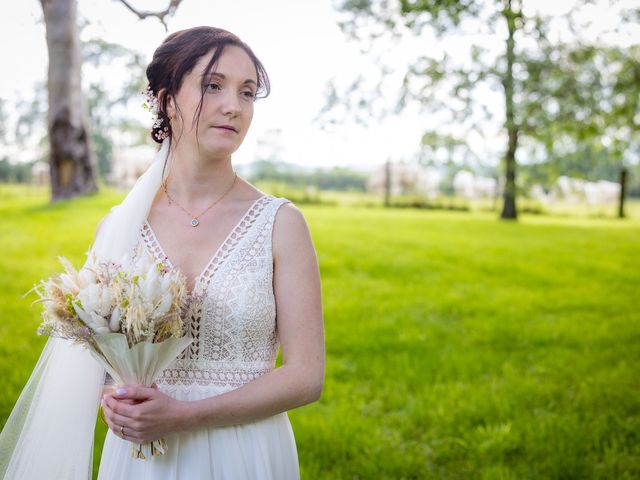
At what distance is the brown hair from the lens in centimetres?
205

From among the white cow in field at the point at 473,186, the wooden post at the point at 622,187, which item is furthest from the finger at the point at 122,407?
the white cow in field at the point at 473,186

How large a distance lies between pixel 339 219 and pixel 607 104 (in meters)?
8.34

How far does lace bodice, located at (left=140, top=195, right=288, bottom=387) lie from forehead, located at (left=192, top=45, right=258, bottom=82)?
421 millimetres

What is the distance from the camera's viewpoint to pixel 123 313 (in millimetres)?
1657

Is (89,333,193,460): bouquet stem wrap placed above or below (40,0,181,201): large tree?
below

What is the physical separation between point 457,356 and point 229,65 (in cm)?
445

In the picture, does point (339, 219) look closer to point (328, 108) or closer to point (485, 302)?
point (328, 108)

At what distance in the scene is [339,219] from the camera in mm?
15578

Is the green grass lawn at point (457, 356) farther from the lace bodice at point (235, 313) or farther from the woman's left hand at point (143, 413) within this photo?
the woman's left hand at point (143, 413)

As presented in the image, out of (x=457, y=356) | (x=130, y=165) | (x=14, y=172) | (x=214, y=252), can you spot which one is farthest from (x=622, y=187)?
(x=14, y=172)

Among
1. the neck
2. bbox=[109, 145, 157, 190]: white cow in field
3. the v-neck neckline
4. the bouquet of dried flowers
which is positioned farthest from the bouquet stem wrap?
bbox=[109, 145, 157, 190]: white cow in field

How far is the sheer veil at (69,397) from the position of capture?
2.28 meters

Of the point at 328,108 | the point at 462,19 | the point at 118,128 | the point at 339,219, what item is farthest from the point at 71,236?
the point at 118,128

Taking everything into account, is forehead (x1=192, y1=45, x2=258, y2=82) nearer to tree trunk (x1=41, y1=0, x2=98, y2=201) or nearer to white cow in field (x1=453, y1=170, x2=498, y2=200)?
tree trunk (x1=41, y1=0, x2=98, y2=201)
